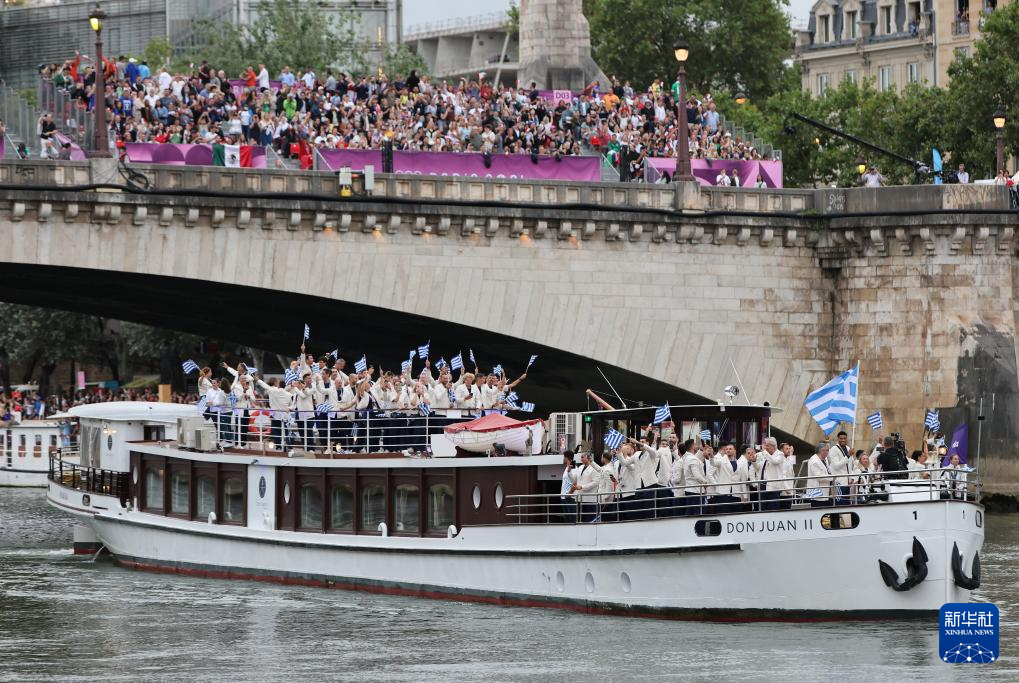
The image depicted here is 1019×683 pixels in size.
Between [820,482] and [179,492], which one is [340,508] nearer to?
[179,492]

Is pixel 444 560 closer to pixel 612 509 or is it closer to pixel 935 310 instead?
pixel 612 509

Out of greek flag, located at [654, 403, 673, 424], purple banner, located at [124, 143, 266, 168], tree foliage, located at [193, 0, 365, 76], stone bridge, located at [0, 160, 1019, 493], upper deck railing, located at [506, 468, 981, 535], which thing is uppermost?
tree foliage, located at [193, 0, 365, 76]

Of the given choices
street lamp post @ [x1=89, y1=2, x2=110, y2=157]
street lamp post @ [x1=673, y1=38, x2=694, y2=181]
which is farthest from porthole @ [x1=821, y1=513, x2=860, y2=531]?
street lamp post @ [x1=89, y1=2, x2=110, y2=157]

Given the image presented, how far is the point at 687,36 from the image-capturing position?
3415 inches

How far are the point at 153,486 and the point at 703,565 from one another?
13.5 meters

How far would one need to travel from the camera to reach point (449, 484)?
3725 cm

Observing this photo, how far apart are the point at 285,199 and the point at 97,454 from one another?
676cm

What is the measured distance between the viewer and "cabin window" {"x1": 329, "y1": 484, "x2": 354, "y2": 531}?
3884 centimetres

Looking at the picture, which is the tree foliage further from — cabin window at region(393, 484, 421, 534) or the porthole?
the porthole

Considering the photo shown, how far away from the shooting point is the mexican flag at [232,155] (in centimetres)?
4856

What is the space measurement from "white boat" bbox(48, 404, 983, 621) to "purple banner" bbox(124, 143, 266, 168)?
6018 millimetres

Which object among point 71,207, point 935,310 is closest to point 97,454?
point 71,207

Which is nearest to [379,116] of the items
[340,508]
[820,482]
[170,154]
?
[170,154]

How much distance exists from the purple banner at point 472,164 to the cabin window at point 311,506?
1153cm
